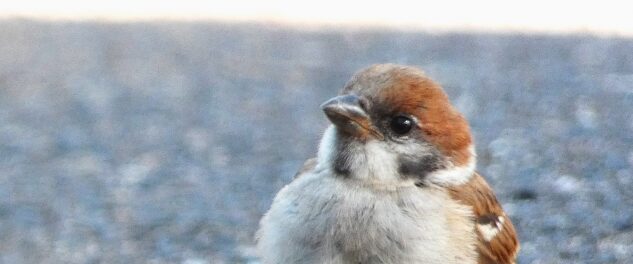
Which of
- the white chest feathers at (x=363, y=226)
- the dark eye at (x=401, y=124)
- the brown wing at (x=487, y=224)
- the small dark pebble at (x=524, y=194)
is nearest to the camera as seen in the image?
the white chest feathers at (x=363, y=226)

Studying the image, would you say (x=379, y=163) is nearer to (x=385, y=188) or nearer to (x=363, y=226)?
(x=385, y=188)

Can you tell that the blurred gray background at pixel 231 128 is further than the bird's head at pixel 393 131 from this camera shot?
Yes

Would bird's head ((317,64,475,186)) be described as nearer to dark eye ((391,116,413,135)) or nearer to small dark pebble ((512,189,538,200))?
dark eye ((391,116,413,135))

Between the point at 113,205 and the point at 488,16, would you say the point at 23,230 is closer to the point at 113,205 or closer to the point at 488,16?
the point at 113,205

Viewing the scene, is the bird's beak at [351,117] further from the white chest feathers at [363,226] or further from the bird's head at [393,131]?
the white chest feathers at [363,226]

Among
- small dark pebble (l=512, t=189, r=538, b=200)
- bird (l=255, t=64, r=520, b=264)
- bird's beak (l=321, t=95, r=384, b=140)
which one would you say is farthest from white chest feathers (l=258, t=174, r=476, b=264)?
small dark pebble (l=512, t=189, r=538, b=200)

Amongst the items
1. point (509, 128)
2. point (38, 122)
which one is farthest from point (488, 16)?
point (38, 122)

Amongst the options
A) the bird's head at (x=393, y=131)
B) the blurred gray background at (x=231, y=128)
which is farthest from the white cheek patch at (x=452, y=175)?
the blurred gray background at (x=231, y=128)
